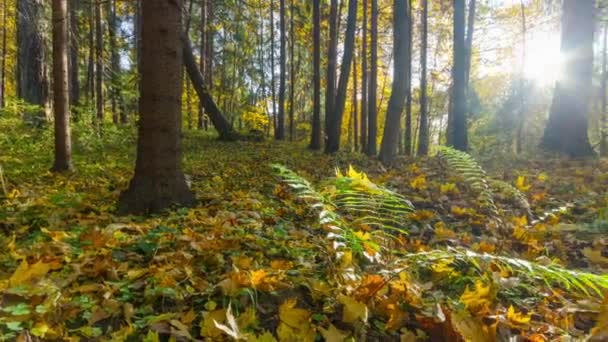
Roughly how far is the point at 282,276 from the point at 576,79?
25.1 ft

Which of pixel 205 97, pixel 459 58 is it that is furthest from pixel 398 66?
pixel 205 97

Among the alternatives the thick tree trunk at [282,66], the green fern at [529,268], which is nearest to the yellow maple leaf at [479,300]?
the green fern at [529,268]

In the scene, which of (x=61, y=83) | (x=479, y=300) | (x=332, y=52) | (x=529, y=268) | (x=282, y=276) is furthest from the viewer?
(x=332, y=52)

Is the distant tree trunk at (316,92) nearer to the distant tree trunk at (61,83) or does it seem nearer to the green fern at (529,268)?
the distant tree trunk at (61,83)

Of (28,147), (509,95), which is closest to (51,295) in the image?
(28,147)

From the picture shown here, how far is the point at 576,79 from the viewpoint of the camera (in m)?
6.73

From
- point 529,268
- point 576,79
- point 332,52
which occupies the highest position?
point 332,52

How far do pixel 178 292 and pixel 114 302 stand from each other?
248 millimetres

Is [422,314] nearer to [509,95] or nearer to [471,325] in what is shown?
[471,325]

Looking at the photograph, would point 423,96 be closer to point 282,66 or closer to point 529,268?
point 282,66

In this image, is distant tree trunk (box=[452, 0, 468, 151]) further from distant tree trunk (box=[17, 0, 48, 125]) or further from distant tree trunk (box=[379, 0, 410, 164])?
distant tree trunk (box=[17, 0, 48, 125])

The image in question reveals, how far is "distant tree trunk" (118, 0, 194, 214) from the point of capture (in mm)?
3180

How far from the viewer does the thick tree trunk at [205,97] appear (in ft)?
35.3

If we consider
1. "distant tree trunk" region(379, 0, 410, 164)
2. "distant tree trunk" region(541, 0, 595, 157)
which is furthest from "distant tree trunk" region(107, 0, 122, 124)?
"distant tree trunk" region(541, 0, 595, 157)
